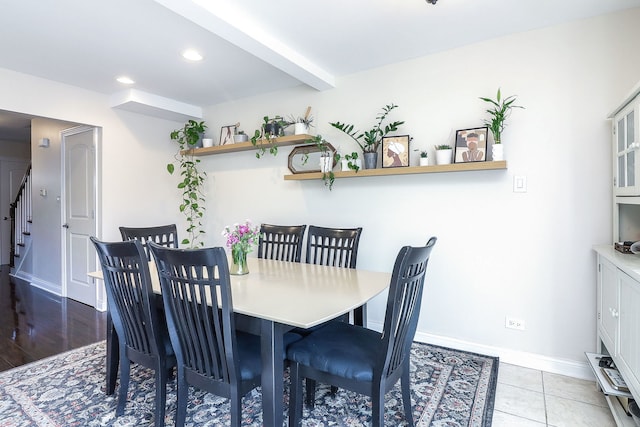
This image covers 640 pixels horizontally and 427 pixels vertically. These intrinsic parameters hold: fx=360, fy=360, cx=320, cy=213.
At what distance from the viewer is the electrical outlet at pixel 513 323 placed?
2.61 meters

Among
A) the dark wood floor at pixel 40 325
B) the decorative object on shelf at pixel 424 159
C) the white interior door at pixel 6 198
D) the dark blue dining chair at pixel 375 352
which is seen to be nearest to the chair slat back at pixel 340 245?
the decorative object on shelf at pixel 424 159

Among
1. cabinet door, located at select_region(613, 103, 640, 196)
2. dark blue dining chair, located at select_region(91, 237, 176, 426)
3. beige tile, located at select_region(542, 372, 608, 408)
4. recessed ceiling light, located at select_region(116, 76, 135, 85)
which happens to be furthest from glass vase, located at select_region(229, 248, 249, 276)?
recessed ceiling light, located at select_region(116, 76, 135, 85)

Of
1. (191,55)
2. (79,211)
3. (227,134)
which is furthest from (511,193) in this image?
(79,211)

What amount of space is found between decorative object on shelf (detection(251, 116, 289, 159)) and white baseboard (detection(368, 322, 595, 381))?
228 centimetres

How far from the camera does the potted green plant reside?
120 inches

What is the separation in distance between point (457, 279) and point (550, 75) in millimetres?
1600

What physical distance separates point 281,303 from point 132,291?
782 millimetres

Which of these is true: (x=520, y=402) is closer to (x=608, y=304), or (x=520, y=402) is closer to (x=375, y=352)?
(x=608, y=304)


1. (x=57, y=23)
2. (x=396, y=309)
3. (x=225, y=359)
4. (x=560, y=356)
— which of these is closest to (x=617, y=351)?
(x=560, y=356)

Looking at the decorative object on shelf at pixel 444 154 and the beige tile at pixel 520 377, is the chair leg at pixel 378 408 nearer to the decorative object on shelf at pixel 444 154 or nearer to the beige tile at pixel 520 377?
the beige tile at pixel 520 377

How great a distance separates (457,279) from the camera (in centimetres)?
285

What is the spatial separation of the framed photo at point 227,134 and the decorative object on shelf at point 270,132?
0.51m

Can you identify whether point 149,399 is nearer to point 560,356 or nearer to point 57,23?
point 57,23

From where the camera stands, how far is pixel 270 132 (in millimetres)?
3633
